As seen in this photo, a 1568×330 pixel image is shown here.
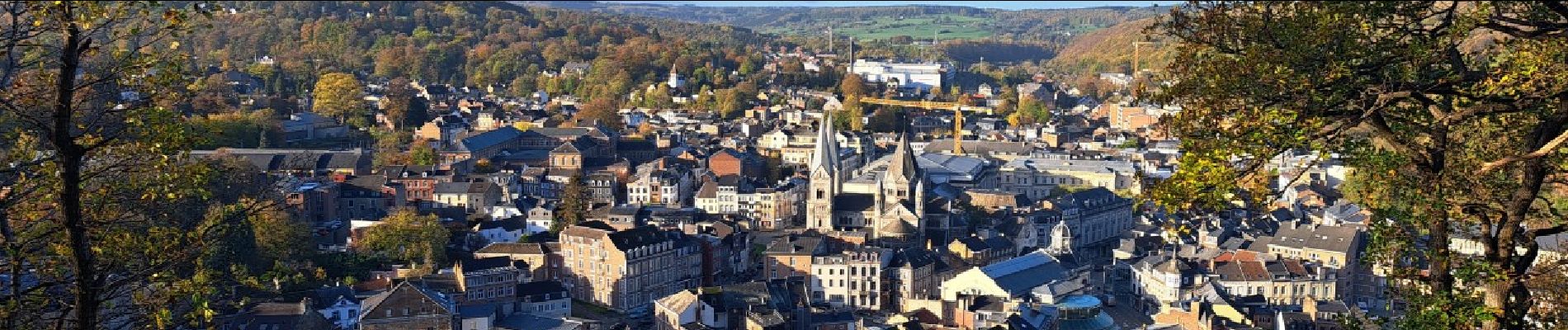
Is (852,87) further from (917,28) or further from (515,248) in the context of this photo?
(917,28)

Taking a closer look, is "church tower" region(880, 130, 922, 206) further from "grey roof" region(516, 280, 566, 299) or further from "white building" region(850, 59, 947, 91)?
"white building" region(850, 59, 947, 91)

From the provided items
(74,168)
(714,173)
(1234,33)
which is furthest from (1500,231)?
(714,173)

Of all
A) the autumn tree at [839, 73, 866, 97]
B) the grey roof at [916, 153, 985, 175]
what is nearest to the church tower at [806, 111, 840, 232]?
the grey roof at [916, 153, 985, 175]

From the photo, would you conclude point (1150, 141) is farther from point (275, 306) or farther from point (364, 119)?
point (275, 306)

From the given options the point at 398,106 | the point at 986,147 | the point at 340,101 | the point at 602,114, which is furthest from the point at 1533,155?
the point at 340,101

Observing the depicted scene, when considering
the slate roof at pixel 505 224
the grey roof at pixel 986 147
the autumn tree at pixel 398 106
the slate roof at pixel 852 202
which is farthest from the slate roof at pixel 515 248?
the grey roof at pixel 986 147

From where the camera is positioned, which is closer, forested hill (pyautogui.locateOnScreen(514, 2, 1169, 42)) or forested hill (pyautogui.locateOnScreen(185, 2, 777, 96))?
forested hill (pyautogui.locateOnScreen(185, 2, 777, 96))
